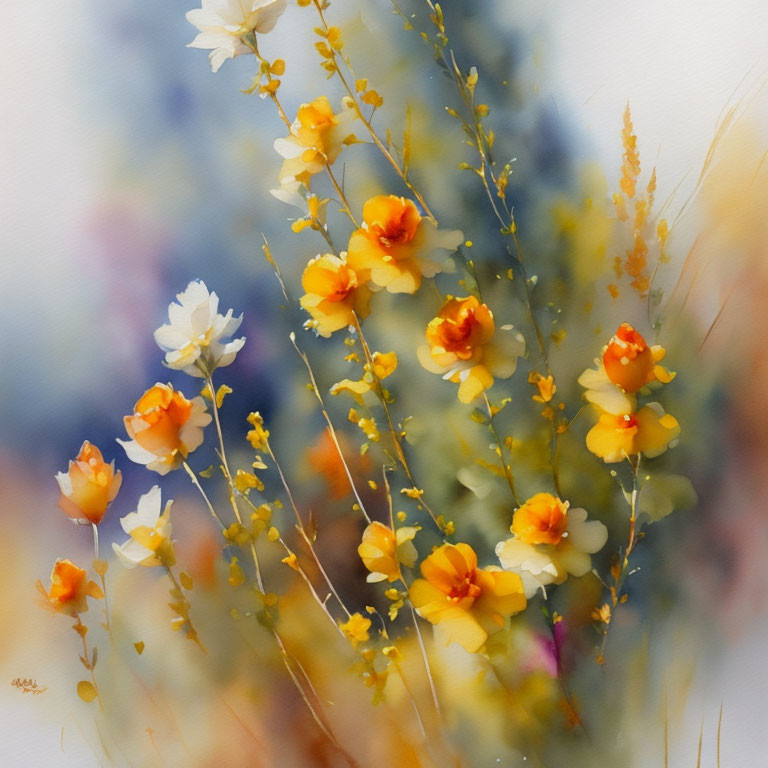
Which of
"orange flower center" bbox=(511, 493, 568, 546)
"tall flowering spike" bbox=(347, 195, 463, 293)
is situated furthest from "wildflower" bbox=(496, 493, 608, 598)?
"tall flowering spike" bbox=(347, 195, 463, 293)

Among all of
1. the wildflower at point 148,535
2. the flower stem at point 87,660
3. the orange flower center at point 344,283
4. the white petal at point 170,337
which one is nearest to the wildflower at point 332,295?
the orange flower center at point 344,283

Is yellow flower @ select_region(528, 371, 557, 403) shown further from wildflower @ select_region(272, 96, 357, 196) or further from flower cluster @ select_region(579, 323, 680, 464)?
wildflower @ select_region(272, 96, 357, 196)

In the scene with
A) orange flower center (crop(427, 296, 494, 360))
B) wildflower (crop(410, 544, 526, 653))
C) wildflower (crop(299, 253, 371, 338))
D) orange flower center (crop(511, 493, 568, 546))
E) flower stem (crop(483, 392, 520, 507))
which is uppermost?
wildflower (crop(299, 253, 371, 338))

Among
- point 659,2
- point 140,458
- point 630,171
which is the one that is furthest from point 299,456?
point 659,2

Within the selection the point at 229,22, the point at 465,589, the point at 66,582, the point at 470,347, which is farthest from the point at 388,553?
the point at 229,22

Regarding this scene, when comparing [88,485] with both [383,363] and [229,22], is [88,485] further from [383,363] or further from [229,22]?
[229,22]

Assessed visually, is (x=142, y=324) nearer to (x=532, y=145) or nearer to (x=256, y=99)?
(x=256, y=99)

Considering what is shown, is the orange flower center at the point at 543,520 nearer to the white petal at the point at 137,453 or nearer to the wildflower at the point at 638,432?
the wildflower at the point at 638,432
